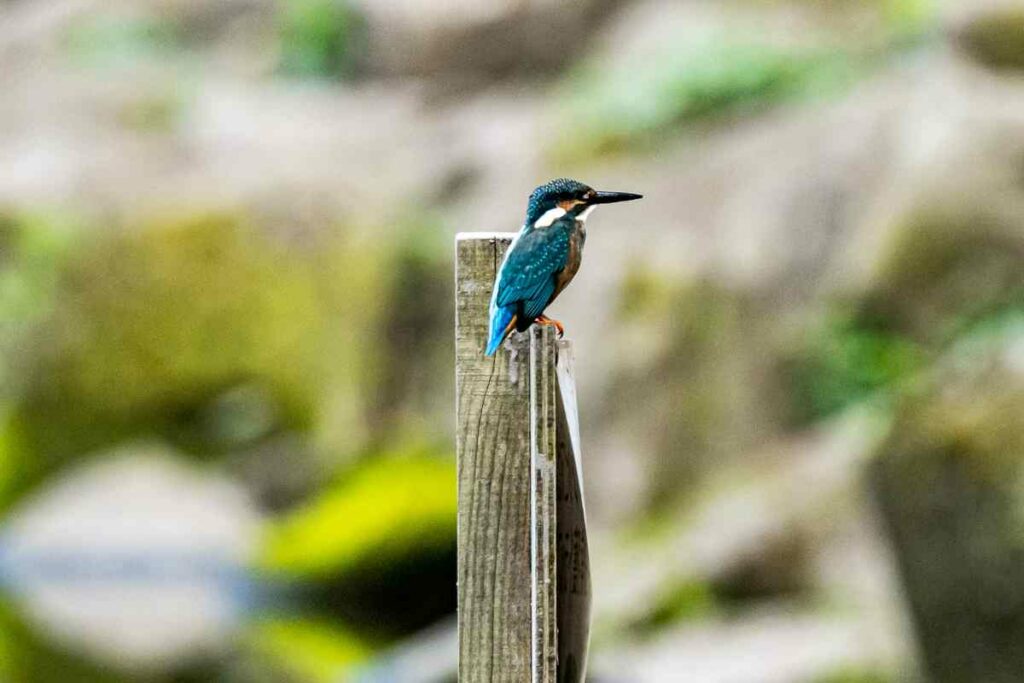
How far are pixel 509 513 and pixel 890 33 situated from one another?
383 inches

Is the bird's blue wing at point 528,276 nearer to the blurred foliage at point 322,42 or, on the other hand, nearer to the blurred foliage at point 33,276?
the blurred foliage at point 33,276

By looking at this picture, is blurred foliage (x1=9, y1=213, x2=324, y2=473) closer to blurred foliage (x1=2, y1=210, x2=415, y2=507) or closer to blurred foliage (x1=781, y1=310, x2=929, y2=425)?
blurred foliage (x1=2, y1=210, x2=415, y2=507)

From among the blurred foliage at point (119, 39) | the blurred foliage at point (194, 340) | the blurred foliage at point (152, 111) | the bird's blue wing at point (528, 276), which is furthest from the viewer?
the blurred foliage at point (119, 39)

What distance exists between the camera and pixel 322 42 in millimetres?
14234

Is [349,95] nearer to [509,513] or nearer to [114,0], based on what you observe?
[114,0]

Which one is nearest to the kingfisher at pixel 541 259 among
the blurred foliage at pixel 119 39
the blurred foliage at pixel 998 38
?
the blurred foliage at pixel 998 38

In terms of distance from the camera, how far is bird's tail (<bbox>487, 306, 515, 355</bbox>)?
190cm

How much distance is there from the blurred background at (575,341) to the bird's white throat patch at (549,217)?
7.78ft

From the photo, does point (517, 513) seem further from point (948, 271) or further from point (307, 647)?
point (307, 647)

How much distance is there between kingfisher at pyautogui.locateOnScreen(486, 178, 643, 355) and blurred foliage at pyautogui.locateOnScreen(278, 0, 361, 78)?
12.1 metres

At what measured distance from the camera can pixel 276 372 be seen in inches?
377

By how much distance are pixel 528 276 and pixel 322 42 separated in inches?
499

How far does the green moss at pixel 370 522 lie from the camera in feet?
28.8

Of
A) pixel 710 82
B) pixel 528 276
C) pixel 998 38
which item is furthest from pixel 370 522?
pixel 528 276
